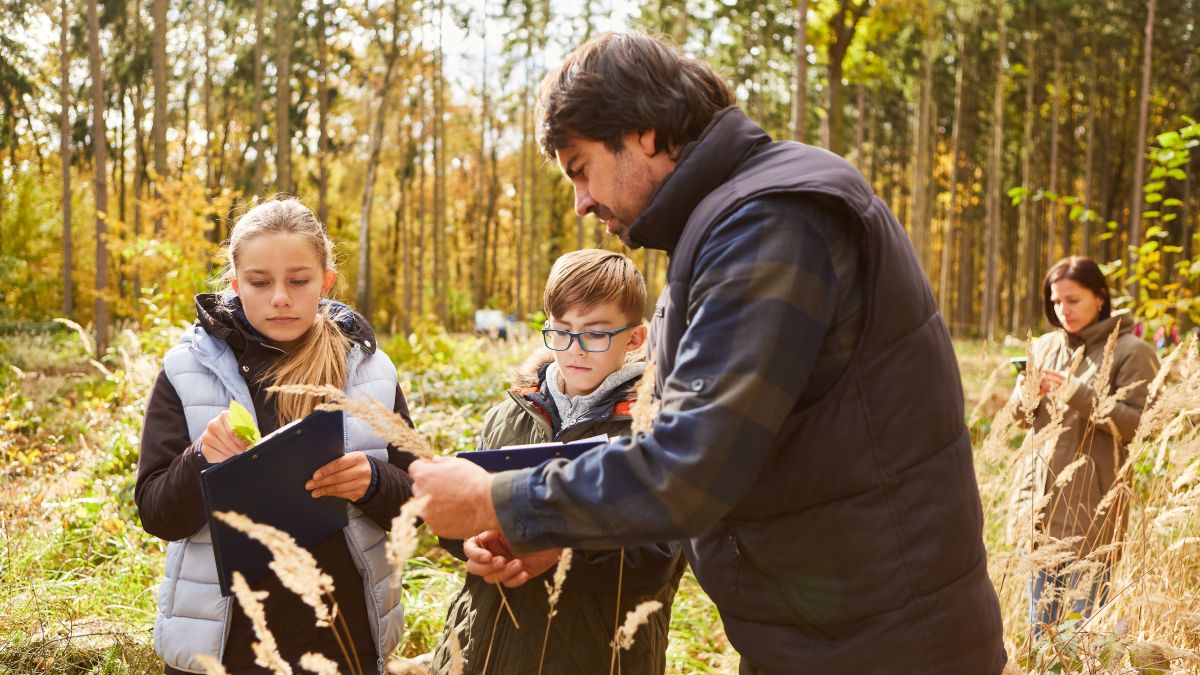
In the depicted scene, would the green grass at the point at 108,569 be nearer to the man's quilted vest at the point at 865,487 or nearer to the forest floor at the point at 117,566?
the forest floor at the point at 117,566

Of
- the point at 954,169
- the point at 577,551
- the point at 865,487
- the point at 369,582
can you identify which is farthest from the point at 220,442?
the point at 954,169

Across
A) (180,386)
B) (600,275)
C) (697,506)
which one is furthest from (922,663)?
(180,386)

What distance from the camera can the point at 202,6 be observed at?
28.1 metres

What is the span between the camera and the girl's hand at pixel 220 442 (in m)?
1.96

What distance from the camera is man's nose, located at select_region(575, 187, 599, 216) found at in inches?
70.3

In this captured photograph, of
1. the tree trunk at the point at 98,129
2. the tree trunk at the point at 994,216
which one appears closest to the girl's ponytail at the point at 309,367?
the tree trunk at the point at 98,129

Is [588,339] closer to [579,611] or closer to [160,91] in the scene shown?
[579,611]

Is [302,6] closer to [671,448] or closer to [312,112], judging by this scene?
[312,112]

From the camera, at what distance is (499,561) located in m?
1.91

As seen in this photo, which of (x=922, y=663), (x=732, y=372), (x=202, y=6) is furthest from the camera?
(x=202, y=6)

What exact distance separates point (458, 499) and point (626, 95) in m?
0.81

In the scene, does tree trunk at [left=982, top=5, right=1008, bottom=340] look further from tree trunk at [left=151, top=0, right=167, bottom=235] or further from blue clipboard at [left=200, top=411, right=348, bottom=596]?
blue clipboard at [left=200, top=411, right=348, bottom=596]

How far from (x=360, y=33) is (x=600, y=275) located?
984 inches

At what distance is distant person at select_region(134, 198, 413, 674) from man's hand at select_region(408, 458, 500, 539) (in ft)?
2.04
